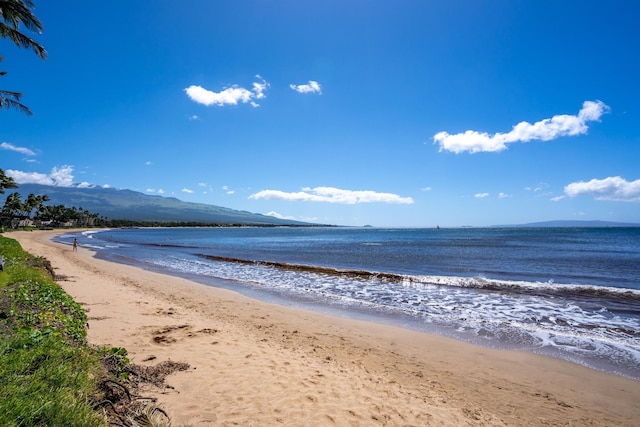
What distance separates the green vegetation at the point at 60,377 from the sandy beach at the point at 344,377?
666mm

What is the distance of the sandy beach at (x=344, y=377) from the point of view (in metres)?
5.50

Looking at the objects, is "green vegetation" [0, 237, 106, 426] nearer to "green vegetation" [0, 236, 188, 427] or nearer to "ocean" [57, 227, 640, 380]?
"green vegetation" [0, 236, 188, 427]

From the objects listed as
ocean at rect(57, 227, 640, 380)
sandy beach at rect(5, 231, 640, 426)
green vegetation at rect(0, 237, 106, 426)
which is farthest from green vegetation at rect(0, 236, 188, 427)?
ocean at rect(57, 227, 640, 380)

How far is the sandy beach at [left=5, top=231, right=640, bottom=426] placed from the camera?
18.1 ft

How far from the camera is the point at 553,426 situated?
5.64 meters

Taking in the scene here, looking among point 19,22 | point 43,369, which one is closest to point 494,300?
point 43,369

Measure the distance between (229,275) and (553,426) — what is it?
73.5 feet

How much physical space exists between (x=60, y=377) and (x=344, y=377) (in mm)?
5200

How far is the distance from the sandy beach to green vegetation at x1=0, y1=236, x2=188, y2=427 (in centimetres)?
67

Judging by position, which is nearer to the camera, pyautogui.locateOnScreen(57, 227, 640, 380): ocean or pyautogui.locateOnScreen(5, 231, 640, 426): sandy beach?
pyautogui.locateOnScreen(5, 231, 640, 426): sandy beach

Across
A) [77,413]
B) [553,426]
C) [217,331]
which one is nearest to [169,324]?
[217,331]

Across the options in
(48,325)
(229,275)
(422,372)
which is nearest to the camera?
(48,325)

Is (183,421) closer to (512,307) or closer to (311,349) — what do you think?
(311,349)

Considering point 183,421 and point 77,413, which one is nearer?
point 77,413
